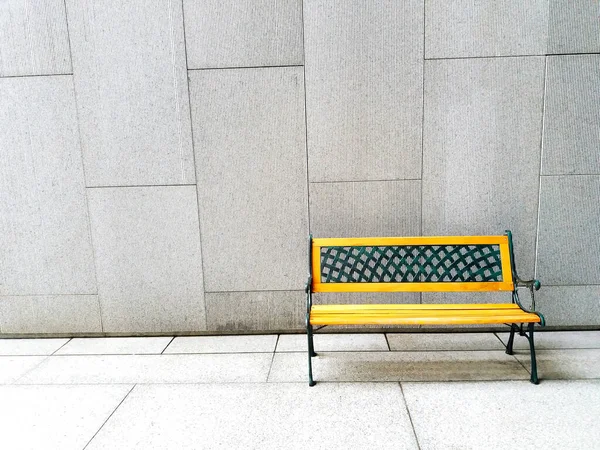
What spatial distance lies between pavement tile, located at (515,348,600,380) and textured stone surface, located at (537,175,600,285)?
65 centimetres

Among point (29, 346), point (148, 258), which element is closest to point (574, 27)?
point (148, 258)

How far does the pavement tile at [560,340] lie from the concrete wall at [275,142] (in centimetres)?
12

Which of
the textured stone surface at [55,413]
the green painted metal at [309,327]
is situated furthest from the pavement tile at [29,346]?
the green painted metal at [309,327]

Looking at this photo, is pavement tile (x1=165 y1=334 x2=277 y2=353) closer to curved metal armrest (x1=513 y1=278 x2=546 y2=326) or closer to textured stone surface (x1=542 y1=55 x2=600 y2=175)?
curved metal armrest (x1=513 y1=278 x2=546 y2=326)

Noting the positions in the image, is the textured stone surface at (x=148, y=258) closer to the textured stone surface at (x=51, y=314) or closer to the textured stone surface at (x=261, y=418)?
the textured stone surface at (x=51, y=314)

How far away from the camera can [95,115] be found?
12.1 feet

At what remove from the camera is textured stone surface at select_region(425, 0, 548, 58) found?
341cm

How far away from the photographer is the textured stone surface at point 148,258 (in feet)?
12.4

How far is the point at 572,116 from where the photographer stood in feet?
11.5

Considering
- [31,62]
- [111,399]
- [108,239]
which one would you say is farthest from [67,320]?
[31,62]

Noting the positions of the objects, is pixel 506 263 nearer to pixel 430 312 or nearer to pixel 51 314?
pixel 430 312

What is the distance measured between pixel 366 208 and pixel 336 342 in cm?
121

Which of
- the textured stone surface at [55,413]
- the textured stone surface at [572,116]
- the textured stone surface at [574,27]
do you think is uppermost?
the textured stone surface at [574,27]

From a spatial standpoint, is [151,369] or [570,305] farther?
[570,305]
